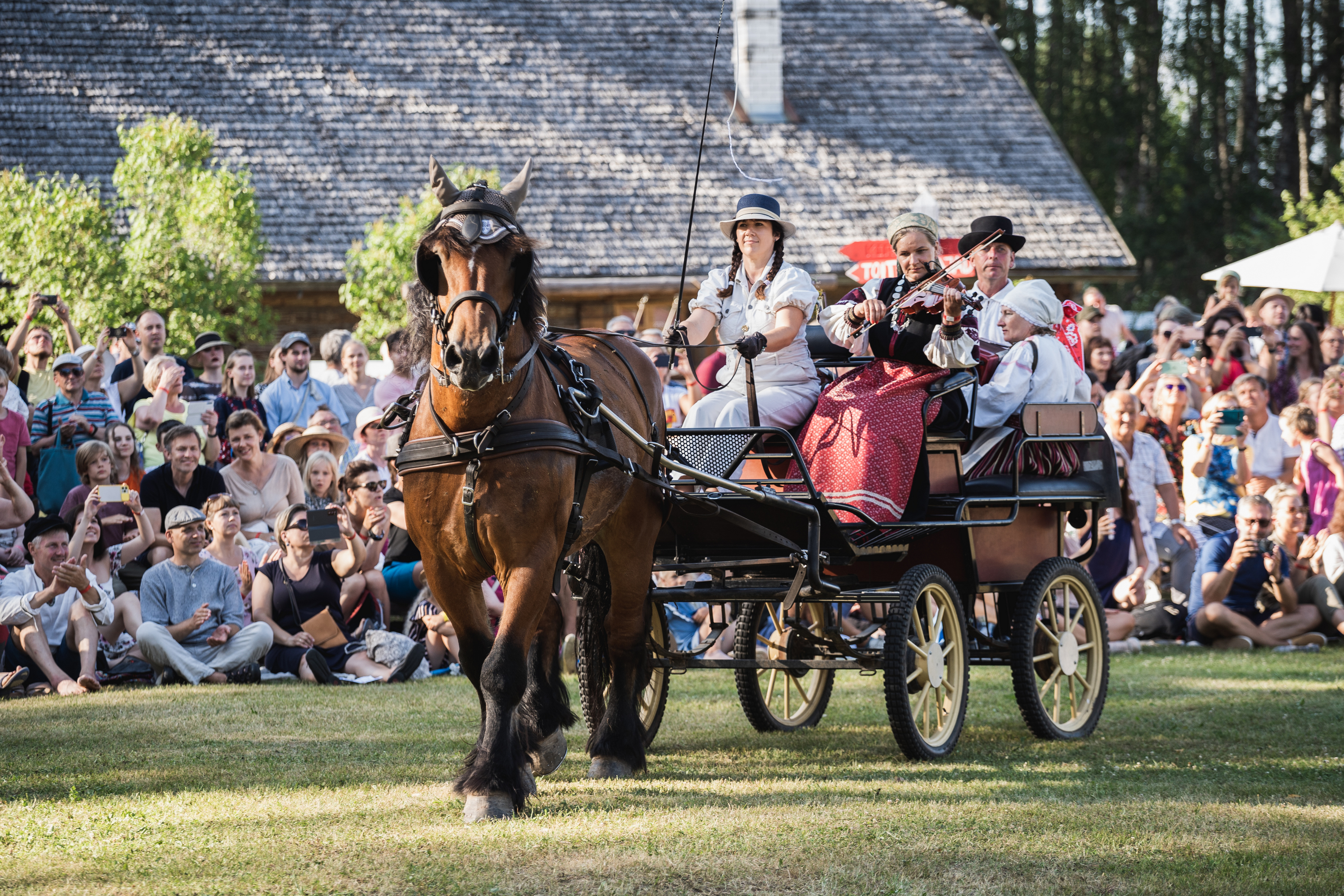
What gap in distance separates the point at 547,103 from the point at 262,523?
12.7 meters

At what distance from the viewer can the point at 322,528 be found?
29.6 feet

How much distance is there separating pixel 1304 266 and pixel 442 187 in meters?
12.2

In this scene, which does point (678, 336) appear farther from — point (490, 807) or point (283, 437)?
point (283, 437)

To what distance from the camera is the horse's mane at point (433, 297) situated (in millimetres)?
4812

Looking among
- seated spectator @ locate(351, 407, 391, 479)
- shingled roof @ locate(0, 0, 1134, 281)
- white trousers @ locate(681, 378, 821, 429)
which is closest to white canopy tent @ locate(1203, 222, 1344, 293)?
shingled roof @ locate(0, 0, 1134, 281)

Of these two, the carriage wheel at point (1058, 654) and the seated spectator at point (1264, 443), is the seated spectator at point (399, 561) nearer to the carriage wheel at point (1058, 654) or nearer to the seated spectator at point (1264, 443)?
the carriage wheel at point (1058, 654)

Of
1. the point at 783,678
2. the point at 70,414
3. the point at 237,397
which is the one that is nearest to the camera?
the point at 783,678

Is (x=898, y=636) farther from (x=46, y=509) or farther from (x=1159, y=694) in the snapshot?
(x=46, y=509)

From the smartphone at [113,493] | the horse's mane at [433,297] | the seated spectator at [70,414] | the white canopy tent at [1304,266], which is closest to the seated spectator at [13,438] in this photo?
the seated spectator at [70,414]

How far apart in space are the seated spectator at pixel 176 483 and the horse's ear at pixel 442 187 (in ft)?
15.9

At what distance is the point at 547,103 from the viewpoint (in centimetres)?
2125

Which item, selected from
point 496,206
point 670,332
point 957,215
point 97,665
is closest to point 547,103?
point 957,215

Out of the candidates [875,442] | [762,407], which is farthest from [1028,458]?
[762,407]

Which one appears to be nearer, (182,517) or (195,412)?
(182,517)
